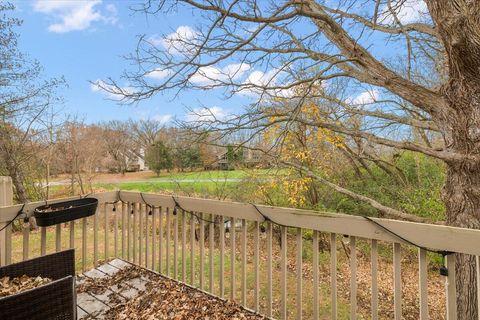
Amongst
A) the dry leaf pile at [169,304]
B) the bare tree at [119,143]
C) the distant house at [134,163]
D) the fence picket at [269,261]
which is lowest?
the dry leaf pile at [169,304]

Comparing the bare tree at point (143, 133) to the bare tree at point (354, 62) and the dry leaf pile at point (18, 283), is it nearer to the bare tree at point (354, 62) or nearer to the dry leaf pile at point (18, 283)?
the bare tree at point (354, 62)

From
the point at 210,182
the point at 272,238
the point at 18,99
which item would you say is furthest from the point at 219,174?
the point at 18,99

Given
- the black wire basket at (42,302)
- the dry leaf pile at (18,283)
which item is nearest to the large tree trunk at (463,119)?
the black wire basket at (42,302)

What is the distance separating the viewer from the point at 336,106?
5.11 metres

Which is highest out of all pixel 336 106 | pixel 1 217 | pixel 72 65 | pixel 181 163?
pixel 72 65

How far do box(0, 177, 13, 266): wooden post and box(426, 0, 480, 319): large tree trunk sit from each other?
3814mm

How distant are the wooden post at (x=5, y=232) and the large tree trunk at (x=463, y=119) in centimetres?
381

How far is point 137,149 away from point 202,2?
648 centimetres

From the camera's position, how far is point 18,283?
160cm

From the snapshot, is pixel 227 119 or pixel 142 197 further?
pixel 227 119

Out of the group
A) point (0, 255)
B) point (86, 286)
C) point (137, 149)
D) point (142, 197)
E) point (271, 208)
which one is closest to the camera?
point (271, 208)

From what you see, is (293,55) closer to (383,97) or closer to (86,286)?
(383,97)

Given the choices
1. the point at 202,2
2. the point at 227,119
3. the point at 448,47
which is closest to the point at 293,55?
the point at 227,119

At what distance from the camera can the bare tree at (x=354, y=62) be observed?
2.59m
